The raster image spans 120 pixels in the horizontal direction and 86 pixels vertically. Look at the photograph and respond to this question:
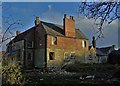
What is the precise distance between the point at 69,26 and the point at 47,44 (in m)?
4.71

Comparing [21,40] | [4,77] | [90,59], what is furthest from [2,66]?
[90,59]

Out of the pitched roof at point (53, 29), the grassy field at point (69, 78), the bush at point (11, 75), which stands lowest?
the grassy field at point (69, 78)

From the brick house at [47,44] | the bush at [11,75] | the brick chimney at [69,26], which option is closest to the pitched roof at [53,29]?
the brick house at [47,44]

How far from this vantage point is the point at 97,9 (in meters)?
7.86

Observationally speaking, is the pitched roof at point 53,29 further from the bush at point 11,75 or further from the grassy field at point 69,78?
the bush at point 11,75

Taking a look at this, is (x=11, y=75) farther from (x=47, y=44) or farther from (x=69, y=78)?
(x=47, y=44)

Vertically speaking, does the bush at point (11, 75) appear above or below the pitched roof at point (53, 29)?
below

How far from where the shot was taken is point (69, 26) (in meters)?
34.6

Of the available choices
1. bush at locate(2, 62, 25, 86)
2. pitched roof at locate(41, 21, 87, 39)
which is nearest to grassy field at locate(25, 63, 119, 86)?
bush at locate(2, 62, 25, 86)

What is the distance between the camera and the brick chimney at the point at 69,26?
3347 centimetres

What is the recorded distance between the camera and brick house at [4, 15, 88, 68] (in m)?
32.9

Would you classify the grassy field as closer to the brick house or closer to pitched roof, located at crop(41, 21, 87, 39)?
the brick house

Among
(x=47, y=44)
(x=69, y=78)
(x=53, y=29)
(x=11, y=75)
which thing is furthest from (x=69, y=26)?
(x=11, y=75)

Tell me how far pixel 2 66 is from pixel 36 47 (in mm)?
26550
